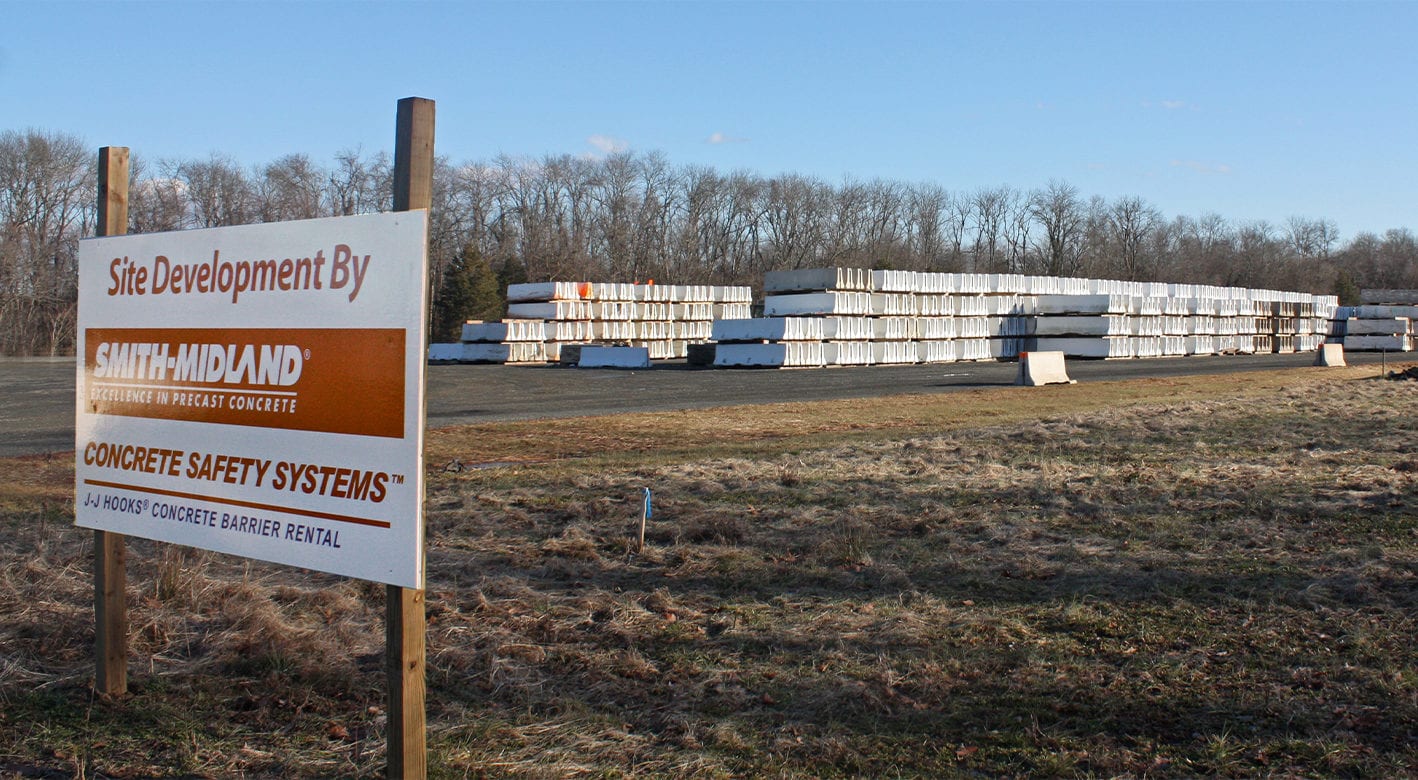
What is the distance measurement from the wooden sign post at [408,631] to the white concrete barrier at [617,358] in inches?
1336

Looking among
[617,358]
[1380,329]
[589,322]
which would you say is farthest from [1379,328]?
[617,358]

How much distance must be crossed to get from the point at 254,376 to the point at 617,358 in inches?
1342

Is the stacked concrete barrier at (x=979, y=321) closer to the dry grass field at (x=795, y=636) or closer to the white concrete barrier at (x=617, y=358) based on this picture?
the white concrete barrier at (x=617, y=358)

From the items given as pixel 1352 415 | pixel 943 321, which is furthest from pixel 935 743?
pixel 943 321

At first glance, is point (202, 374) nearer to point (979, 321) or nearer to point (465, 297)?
point (979, 321)

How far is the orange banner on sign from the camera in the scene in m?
3.65

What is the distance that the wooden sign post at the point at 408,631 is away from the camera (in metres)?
3.51

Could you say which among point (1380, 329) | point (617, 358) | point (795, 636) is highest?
point (1380, 329)

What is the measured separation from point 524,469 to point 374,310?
8.04m

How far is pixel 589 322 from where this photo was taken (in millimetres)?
45250

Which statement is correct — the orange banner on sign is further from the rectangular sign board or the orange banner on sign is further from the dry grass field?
the dry grass field

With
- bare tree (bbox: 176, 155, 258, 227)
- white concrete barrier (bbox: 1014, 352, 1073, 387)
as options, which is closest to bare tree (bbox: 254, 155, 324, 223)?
bare tree (bbox: 176, 155, 258, 227)

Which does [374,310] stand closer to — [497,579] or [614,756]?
[614,756]

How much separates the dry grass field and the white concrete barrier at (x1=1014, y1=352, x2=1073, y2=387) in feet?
56.1
